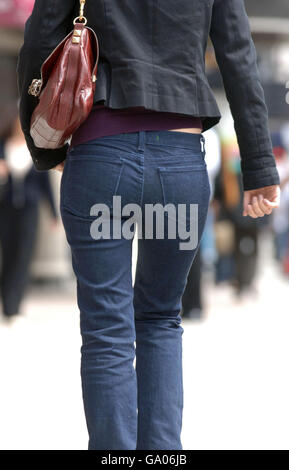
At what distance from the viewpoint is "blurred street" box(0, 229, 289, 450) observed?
349 centimetres

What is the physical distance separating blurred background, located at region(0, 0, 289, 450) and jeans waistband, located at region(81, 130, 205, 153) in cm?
137

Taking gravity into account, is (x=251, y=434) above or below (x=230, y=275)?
below

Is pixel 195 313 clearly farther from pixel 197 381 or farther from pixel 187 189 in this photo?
pixel 187 189

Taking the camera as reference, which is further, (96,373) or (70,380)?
(70,380)

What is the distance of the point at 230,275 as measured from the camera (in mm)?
10086

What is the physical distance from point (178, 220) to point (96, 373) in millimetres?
486

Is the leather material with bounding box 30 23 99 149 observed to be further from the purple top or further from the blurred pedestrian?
the blurred pedestrian

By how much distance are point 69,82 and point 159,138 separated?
0.29m

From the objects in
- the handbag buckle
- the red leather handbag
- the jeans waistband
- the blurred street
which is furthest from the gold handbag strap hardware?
the blurred street

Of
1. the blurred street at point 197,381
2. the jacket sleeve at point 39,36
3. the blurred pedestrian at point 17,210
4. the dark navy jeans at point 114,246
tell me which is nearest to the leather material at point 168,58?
the jacket sleeve at point 39,36

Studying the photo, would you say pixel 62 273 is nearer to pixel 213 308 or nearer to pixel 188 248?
pixel 213 308

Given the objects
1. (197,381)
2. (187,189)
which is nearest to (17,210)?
(197,381)

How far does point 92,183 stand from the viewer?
7.64ft

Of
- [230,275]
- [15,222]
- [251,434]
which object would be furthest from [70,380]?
[230,275]
